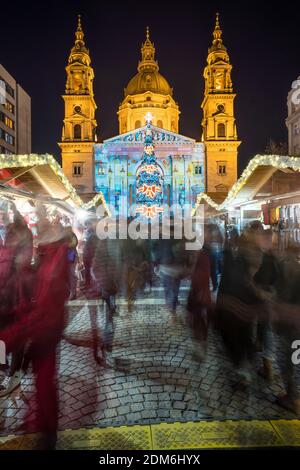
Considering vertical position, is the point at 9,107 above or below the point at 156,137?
above

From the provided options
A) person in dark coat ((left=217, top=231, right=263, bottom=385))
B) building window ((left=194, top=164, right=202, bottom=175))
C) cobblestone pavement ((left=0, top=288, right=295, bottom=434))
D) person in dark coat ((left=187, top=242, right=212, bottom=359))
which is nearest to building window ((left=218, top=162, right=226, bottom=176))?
building window ((left=194, top=164, right=202, bottom=175))

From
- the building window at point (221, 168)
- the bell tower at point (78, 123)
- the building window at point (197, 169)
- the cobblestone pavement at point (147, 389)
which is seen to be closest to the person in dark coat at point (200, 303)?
the cobblestone pavement at point (147, 389)

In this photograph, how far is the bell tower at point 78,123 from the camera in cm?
5028

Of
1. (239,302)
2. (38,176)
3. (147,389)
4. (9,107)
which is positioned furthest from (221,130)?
(147,389)

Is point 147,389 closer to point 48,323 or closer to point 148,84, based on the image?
point 48,323

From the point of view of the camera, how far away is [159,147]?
53094 millimetres

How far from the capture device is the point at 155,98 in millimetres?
60531

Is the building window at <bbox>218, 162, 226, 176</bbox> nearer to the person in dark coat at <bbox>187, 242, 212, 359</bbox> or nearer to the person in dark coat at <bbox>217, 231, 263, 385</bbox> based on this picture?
the person in dark coat at <bbox>187, 242, 212, 359</bbox>

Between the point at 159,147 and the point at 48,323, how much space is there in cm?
5200

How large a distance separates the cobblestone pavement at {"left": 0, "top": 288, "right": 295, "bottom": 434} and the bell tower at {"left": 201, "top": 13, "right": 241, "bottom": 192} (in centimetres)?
4748

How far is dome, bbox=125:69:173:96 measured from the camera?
6159cm

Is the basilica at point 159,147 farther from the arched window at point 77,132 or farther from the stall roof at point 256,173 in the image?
the stall roof at point 256,173
